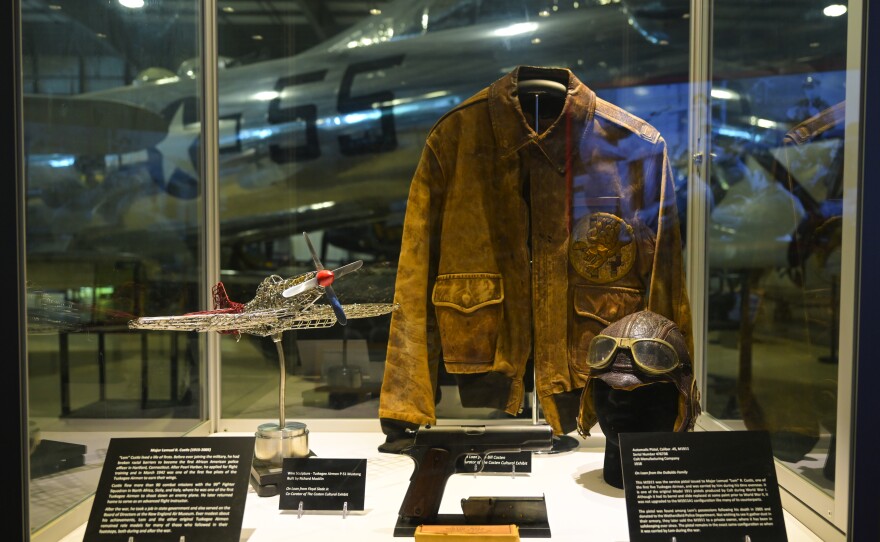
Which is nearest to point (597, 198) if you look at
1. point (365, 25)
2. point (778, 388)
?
point (778, 388)

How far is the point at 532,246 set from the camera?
92.7 inches

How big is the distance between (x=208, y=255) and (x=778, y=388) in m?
2.22

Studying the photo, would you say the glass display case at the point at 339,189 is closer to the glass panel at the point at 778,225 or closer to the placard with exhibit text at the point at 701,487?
the glass panel at the point at 778,225

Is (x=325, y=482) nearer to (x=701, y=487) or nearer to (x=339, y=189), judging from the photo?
(x=701, y=487)

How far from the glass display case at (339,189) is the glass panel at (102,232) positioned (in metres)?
0.01

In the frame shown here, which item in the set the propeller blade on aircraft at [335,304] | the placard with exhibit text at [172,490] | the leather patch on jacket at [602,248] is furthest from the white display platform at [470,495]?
the leather patch on jacket at [602,248]

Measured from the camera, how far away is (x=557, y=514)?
200 cm

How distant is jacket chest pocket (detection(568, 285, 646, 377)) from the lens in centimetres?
230

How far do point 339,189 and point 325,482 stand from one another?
4.35 ft

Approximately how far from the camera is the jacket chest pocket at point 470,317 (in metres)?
2.31

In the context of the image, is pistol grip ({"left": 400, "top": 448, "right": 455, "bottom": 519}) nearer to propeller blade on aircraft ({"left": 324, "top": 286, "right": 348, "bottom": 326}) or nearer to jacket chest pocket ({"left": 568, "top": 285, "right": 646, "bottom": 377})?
propeller blade on aircraft ({"left": 324, "top": 286, "right": 348, "bottom": 326})

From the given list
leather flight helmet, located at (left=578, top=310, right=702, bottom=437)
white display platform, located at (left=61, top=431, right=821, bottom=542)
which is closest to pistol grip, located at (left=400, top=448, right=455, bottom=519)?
white display platform, located at (left=61, top=431, right=821, bottom=542)

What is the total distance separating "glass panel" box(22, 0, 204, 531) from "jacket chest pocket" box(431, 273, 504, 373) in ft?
3.52

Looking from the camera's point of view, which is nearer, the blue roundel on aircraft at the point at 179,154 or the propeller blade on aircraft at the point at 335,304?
the propeller blade on aircraft at the point at 335,304
